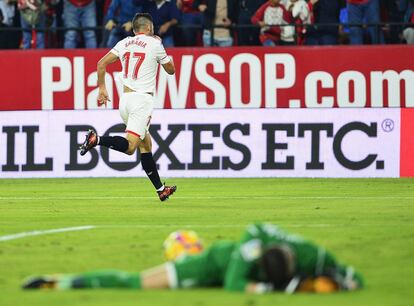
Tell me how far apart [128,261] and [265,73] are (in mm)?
16651

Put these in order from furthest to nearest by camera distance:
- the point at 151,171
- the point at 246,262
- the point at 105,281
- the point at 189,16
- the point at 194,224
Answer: the point at 189,16 → the point at 151,171 → the point at 194,224 → the point at 105,281 → the point at 246,262

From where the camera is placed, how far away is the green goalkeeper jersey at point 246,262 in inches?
358

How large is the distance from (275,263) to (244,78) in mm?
19362

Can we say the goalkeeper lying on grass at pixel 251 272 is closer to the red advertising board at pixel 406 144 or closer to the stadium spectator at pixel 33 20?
the red advertising board at pixel 406 144

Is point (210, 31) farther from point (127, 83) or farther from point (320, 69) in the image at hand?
point (127, 83)

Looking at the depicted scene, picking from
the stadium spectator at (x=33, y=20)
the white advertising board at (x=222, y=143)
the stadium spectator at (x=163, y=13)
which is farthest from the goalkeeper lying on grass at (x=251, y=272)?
the stadium spectator at (x=33, y=20)

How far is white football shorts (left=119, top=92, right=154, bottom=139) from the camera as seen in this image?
1942 cm

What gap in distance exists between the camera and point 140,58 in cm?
1962

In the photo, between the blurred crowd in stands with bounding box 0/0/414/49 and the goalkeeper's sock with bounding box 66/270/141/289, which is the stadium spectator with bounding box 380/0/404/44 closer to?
the blurred crowd in stands with bounding box 0/0/414/49

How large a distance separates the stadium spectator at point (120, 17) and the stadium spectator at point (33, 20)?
1419 mm

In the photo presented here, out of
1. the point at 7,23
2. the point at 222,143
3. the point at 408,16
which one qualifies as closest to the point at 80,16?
the point at 7,23

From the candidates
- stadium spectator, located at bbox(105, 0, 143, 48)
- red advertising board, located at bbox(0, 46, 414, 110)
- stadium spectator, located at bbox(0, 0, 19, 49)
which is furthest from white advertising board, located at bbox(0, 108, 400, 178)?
stadium spectator, located at bbox(0, 0, 19, 49)

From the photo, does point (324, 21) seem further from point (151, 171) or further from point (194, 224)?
point (194, 224)

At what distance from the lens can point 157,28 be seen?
27328 mm
